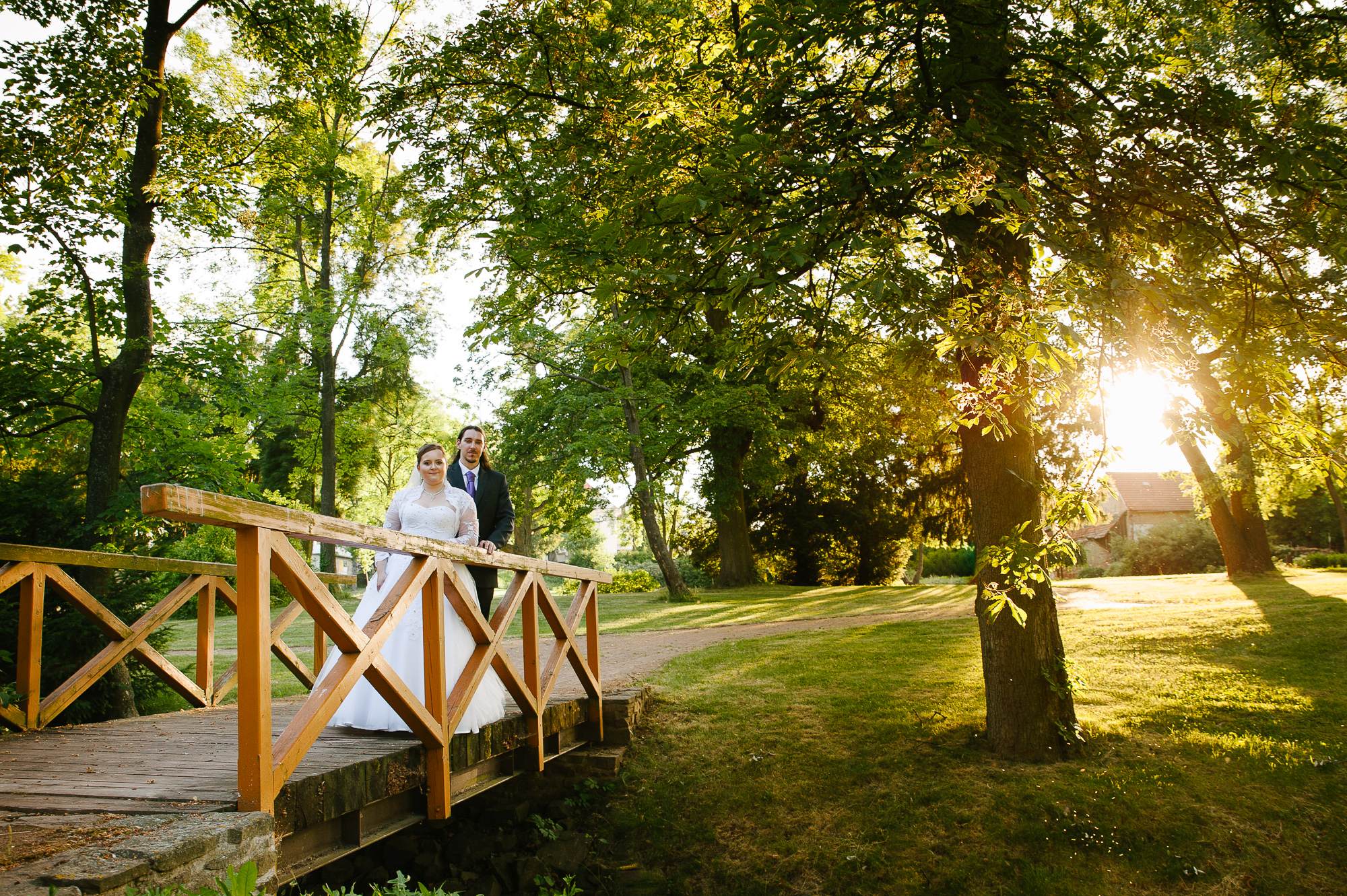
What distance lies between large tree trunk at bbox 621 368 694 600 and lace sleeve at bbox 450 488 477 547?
14056 mm

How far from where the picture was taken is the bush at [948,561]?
44.7 meters

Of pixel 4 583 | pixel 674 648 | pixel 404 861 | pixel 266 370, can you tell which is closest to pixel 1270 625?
pixel 674 648

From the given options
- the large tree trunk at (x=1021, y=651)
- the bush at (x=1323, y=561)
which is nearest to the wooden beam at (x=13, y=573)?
the large tree trunk at (x=1021, y=651)

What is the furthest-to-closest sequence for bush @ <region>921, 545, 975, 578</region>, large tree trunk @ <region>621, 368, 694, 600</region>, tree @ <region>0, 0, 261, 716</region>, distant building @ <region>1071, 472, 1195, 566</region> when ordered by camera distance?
distant building @ <region>1071, 472, 1195, 566</region>, bush @ <region>921, 545, 975, 578</region>, large tree trunk @ <region>621, 368, 694, 600</region>, tree @ <region>0, 0, 261, 716</region>

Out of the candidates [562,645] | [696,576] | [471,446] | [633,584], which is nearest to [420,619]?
[562,645]

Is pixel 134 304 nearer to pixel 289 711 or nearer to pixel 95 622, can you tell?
pixel 95 622

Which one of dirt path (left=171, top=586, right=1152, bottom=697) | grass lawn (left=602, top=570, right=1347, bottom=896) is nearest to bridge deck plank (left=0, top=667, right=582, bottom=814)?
grass lawn (left=602, top=570, right=1347, bottom=896)

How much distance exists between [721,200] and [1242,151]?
3312mm

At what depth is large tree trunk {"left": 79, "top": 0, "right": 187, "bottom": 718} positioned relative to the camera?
9.03 m

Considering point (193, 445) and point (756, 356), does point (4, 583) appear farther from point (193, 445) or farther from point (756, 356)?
point (193, 445)

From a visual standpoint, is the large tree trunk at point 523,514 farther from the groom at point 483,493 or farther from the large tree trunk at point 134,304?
the groom at point 483,493

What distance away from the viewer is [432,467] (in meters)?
6.39

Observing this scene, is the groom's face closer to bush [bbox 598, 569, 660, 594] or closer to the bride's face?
the bride's face

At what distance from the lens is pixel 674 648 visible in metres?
13.2
